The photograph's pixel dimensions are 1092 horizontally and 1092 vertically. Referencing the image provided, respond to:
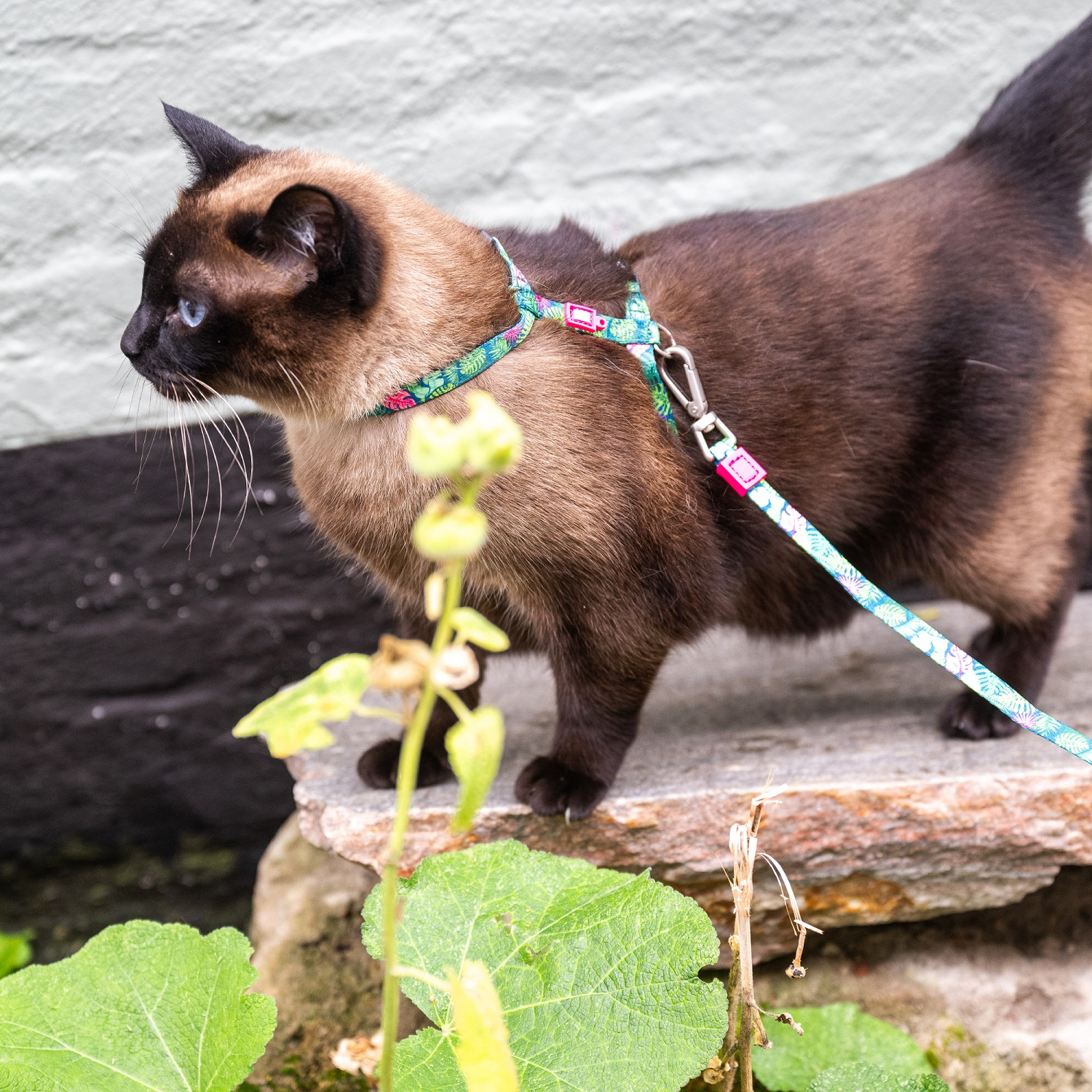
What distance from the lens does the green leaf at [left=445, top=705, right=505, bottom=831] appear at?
580mm

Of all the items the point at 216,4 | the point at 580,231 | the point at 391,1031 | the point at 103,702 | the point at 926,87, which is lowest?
the point at 103,702

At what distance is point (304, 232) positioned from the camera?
1300mm

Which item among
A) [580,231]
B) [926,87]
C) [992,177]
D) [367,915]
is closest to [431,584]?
[367,915]

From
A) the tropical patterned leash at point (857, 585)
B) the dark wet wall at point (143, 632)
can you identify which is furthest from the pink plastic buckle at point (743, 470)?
the dark wet wall at point (143, 632)

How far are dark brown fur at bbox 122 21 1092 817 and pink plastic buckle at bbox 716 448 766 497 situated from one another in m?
0.12

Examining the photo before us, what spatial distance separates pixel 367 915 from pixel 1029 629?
125 centimetres

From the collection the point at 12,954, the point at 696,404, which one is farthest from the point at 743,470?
the point at 12,954

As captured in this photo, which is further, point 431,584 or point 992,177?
point 992,177

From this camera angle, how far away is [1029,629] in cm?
184

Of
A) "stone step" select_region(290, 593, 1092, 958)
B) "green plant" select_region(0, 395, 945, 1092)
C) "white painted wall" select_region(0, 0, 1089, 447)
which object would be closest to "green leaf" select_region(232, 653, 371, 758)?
"green plant" select_region(0, 395, 945, 1092)

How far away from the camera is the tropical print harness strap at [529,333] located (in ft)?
4.61

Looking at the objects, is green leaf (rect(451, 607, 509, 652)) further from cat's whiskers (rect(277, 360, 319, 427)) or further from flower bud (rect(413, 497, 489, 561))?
cat's whiskers (rect(277, 360, 319, 427))

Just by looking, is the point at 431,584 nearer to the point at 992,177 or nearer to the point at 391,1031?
the point at 391,1031

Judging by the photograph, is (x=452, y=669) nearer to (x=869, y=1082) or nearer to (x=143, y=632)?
(x=869, y=1082)
